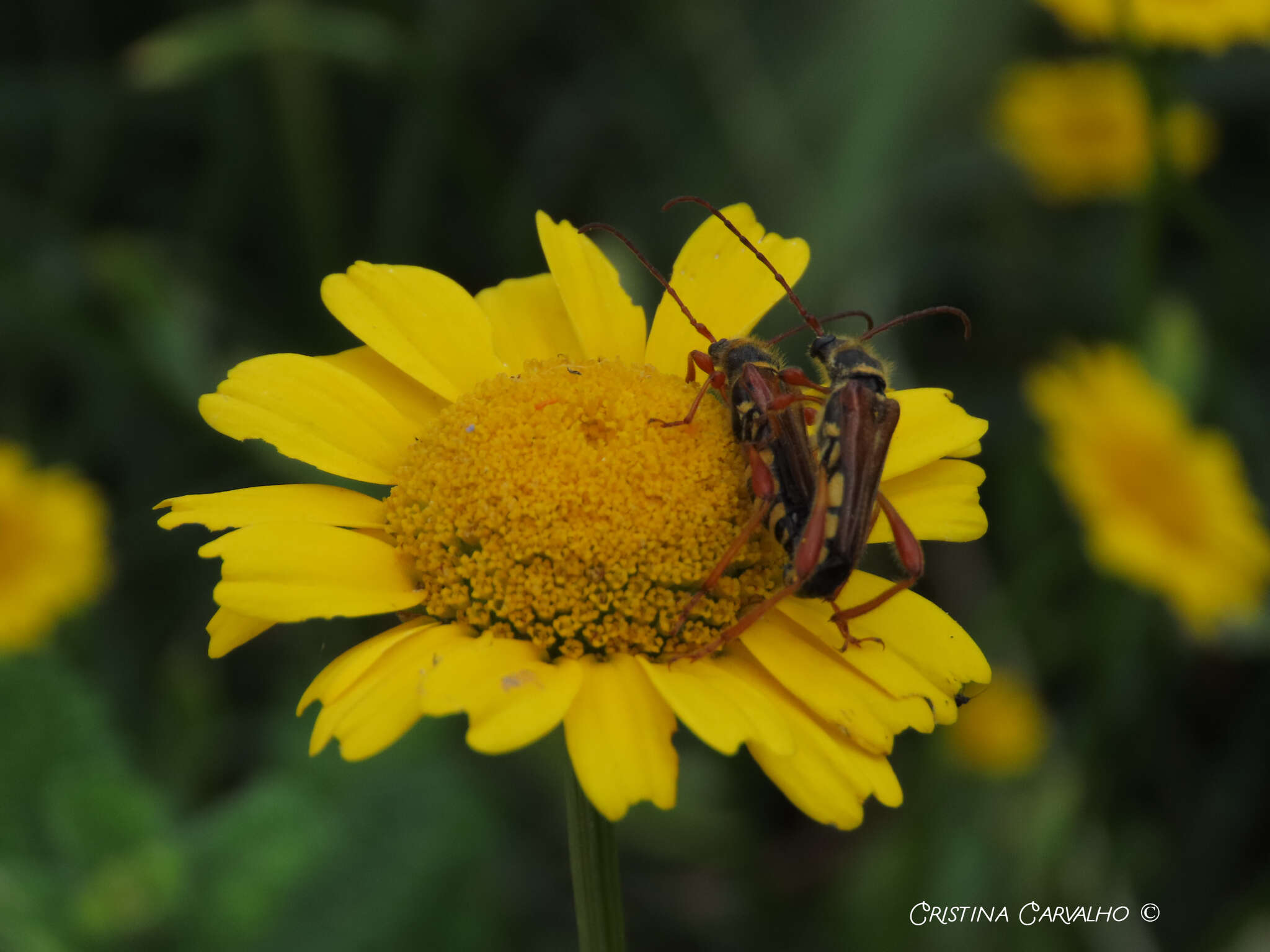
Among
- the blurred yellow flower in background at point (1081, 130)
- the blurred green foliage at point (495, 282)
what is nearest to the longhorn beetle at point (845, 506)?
the blurred green foliage at point (495, 282)

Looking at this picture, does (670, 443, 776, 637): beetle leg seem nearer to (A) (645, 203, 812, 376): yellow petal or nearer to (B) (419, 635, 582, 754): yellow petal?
(B) (419, 635, 582, 754): yellow petal

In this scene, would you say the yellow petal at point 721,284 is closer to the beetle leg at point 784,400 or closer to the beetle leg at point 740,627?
the beetle leg at point 784,400

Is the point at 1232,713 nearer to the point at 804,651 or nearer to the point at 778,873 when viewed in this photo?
the point at 778,873

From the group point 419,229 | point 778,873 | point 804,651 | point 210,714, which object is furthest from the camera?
point 419,229

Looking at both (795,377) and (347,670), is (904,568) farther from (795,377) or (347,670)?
(347,670)

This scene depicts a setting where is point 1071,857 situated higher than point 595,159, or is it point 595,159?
point 595,159

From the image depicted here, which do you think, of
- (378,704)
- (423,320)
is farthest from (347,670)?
(423,320)

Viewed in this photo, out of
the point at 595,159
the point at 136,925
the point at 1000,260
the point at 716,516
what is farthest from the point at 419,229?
the point at 716,516
